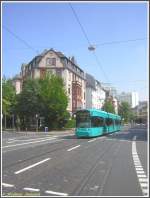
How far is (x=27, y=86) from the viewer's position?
76500 millimetres

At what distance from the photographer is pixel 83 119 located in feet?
137

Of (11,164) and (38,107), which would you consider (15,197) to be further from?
(38,107)

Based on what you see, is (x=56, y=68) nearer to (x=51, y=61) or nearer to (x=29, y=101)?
(x=51, y=61)

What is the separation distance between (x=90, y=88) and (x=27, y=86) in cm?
5257

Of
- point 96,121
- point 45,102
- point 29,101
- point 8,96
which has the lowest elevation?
point 96,121

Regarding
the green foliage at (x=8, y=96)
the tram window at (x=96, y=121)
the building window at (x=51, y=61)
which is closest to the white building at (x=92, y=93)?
the building window at (x=51, y=61)

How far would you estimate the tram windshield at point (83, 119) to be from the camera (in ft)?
136

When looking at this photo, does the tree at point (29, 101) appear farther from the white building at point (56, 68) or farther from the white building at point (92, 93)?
the white building at point (92, 93)

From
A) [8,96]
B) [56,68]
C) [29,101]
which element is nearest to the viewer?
[29,101]

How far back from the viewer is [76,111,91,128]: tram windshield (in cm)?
4159

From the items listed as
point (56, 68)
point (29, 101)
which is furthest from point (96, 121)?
point (56, 68)

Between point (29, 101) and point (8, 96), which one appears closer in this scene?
point (29, 101)

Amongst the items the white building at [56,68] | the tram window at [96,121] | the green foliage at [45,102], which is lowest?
the tram window at [96,121]

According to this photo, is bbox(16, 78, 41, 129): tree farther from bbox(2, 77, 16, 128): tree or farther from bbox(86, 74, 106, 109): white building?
bbox(86, 74, 106, 109): white building
